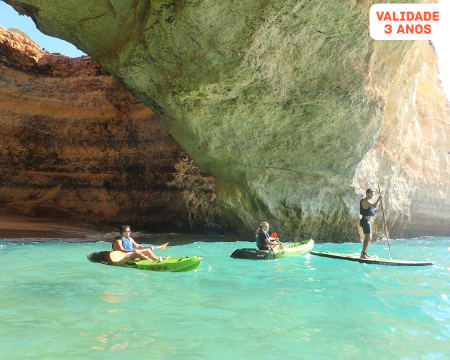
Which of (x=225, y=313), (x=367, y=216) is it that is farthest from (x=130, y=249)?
(x=367, y=216)

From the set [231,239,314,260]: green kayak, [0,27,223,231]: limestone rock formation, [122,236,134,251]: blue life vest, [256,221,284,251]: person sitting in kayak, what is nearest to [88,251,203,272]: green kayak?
[122,236,134,251]: blue life vest

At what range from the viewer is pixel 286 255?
9.33 m

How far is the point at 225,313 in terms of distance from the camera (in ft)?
14.4

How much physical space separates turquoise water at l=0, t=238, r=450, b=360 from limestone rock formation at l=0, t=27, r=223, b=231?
9466mm

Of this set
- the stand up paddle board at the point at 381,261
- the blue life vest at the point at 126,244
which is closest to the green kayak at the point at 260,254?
the stand up paddle board at the point at 381,261

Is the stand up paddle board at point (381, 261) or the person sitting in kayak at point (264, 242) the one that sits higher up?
the person sitting in kayak at point (264, 242)

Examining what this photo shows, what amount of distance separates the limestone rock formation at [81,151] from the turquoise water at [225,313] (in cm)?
947

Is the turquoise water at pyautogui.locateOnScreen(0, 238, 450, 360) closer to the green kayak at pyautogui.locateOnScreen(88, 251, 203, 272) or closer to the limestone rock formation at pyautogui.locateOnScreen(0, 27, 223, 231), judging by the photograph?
the green kayak at pyautogui.locateOnScreen(88, 251, 203, 272)

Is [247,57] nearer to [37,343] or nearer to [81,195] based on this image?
[37,343]

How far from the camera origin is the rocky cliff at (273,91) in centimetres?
938

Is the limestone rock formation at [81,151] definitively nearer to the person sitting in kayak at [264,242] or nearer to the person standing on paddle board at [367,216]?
the person sitting in kayak at [264,242]

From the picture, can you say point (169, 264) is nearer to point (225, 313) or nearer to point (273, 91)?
point (225, 313)

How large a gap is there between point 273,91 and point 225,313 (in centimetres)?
757

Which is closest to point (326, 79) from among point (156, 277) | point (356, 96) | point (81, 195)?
point (356, 96)
